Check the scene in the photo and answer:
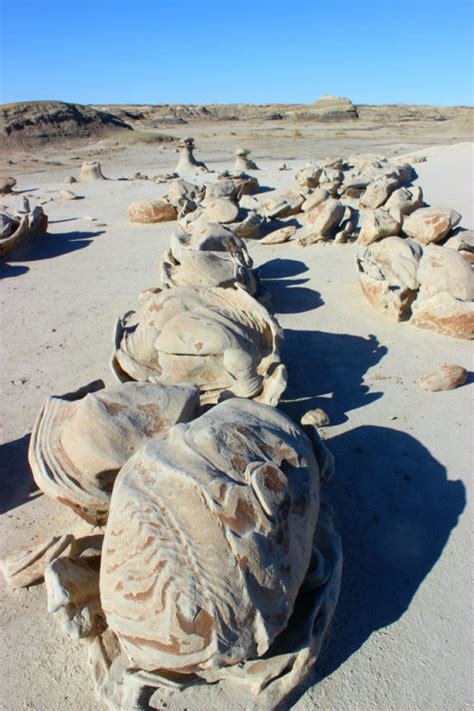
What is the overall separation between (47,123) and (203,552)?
31.7m

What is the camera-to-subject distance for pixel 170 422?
2715 millimetres

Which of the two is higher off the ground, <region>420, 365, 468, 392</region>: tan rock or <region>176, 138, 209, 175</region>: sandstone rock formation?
<region>176, 138, 209, 175</region>: sandstone rock formation

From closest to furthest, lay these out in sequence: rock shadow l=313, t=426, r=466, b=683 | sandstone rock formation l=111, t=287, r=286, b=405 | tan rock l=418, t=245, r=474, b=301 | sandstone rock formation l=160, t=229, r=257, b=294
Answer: rock shadow l=313, t=426, r=466, b=683 → sandstone rock formation l=111, t=287, r=286, b=405 → tan rock l=418, t=245, r=474, b=301 → sandstone rock formation l=160, t=229, r=257, b=294

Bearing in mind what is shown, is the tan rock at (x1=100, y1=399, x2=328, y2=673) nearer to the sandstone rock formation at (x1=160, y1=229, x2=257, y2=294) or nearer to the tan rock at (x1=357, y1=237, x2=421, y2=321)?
the sandstone rock formation at (x1=160, y1=229, x2=257, y2=294)

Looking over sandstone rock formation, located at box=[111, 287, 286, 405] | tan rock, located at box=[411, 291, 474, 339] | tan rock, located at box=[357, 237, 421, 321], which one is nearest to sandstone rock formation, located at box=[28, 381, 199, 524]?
sandstone rock formation, located at box=[111, 287, 286, 405]

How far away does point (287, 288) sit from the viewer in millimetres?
6398

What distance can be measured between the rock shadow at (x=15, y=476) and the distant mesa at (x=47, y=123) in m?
27.2

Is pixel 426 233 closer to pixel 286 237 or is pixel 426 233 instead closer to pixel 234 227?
pixel 286 237

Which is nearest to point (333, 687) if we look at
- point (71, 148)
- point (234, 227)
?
point (234, 227)

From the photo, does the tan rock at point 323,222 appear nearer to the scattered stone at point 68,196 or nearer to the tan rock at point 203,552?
the tan rock at point 203,552

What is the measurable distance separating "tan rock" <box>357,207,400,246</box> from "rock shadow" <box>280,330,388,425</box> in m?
2.57

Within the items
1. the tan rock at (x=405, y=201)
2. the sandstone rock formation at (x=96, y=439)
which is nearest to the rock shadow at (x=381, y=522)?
the sandstone rock formation at (x=96, y=439)

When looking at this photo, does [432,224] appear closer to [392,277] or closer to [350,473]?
[392,277]

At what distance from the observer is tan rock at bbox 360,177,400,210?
8758 millimetres
